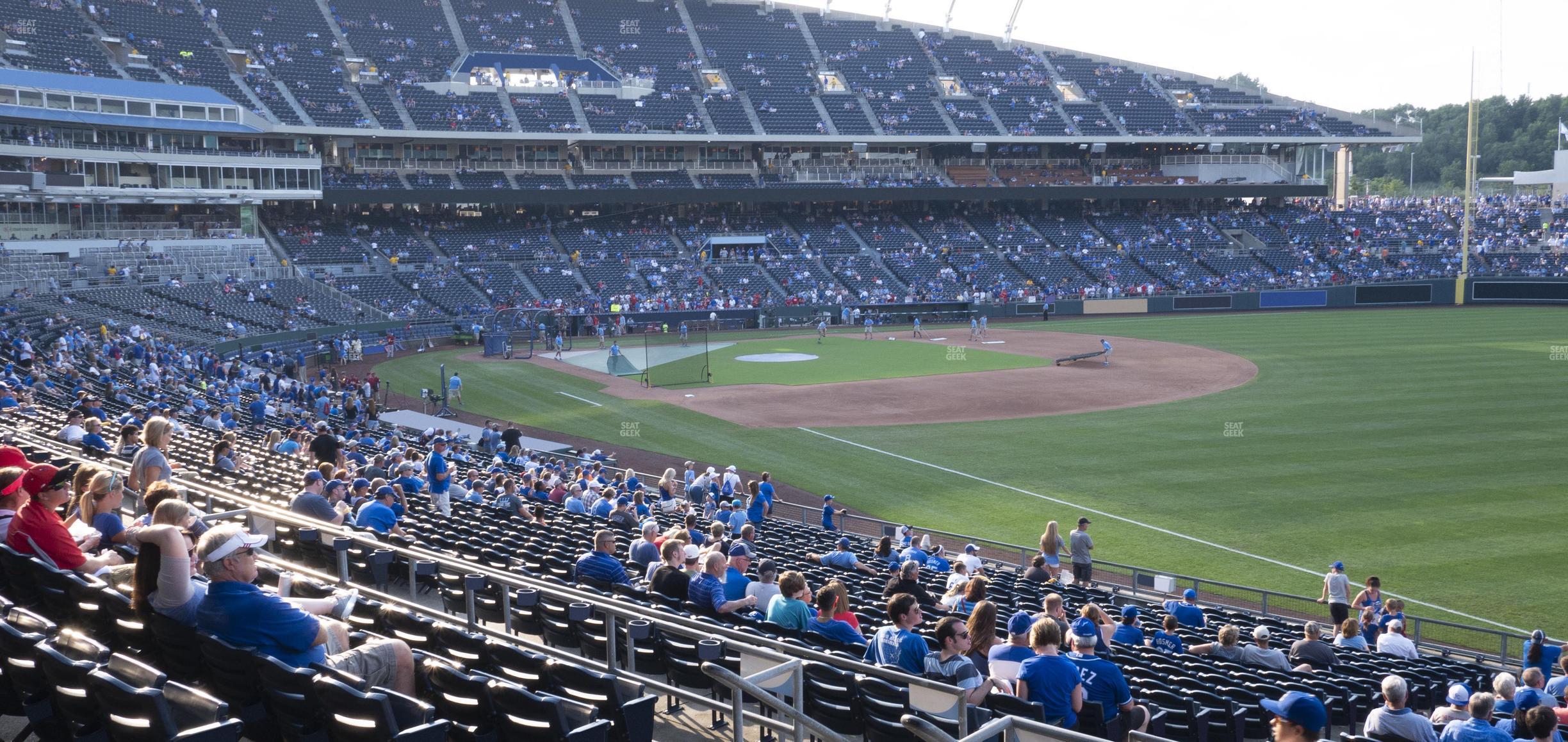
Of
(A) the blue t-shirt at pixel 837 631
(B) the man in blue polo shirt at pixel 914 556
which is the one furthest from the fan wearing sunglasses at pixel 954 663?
(B) the man in blue polo shirt at pixel 914 556

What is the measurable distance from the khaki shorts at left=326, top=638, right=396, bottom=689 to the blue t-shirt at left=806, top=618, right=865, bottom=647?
344 cm

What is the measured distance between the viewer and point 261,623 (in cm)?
596

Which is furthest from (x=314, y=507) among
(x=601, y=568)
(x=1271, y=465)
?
(x=1271, y=465)

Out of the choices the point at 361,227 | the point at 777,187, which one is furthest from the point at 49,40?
the point at 777,187

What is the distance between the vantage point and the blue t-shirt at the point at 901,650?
773cm

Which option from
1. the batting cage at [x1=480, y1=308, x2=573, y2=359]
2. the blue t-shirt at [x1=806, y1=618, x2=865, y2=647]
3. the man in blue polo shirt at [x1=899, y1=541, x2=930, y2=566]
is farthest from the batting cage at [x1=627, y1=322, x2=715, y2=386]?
the blue t-shirt at [x1=806, y1=618, x2=865, y2=647]

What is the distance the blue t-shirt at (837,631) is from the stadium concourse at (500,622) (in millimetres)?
19

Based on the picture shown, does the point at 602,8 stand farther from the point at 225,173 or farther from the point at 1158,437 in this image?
the point at 1158,437

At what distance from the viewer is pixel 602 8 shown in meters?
80.3

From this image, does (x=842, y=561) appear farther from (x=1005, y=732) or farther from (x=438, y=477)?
(x=1005, y=732)

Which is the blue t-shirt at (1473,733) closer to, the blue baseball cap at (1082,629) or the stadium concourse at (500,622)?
the stadium concourse at (500,622)

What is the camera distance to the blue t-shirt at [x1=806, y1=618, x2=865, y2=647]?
8672 mm

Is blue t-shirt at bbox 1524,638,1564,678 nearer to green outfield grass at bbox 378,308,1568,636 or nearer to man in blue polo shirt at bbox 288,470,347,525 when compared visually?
green outfield grass at bbox 378,308,1568,636

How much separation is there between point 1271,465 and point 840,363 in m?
22.7
